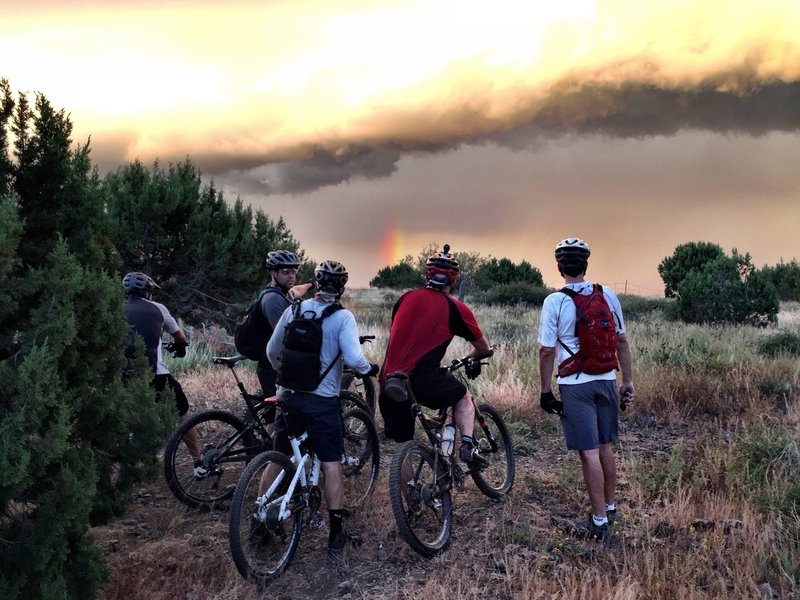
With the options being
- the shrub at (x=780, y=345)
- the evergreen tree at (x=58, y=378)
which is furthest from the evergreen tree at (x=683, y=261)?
the evergreen tree at (x=58, y=378)

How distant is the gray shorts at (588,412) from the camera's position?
18.4ft

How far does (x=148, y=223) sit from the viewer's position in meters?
18.0

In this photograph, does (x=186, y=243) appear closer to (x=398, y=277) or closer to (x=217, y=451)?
(x=217, y=451)

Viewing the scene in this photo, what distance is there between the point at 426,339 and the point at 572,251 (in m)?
1.34

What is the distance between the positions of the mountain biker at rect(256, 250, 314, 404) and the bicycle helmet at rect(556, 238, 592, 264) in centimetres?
216

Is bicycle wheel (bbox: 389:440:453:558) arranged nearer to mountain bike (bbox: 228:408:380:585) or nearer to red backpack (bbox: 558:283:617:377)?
mountain bike (bbox: 228:408:380:585)

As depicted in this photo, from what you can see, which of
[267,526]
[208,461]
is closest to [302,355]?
[267,526]

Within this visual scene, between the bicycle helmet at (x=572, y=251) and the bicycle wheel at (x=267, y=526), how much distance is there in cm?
261

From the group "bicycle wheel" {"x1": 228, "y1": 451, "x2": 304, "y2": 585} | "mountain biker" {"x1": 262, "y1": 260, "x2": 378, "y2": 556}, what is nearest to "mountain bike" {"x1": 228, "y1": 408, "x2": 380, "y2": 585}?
"bicycle wheel" {"x1": 228, "y1": 451, "x2": 304, "y2": 585}

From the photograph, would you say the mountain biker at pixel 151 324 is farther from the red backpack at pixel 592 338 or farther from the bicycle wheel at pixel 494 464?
the red backpack at pixel 592 338

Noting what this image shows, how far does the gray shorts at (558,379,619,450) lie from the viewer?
5594 mm

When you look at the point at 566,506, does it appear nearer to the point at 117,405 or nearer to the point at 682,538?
the point at 682,538

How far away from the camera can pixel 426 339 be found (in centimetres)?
570

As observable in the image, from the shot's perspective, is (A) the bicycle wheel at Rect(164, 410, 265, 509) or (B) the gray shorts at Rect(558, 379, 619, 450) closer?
(B) the gray shorts at Rect(558, 379, 619, 450)
